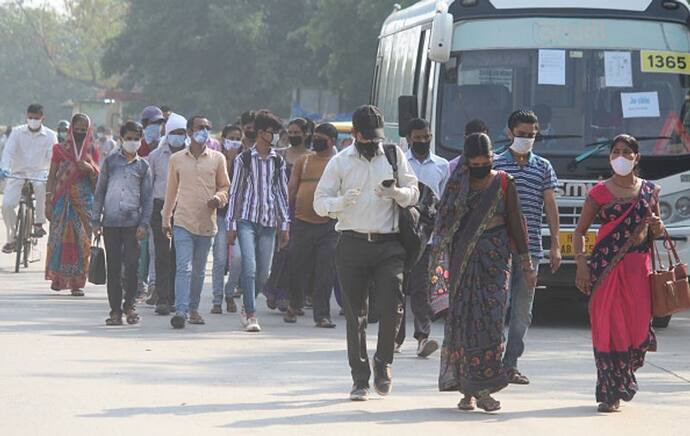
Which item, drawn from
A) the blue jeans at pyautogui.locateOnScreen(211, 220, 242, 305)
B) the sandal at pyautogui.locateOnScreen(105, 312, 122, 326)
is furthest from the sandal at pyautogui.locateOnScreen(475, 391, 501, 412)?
the blue jeans at pyautogui.locateOnScreen(211, 220, 242, 305)

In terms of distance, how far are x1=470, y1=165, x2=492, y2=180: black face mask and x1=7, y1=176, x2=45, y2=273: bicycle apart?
11.1m

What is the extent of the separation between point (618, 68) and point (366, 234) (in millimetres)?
5857

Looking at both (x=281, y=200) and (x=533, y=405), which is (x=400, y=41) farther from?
(x=533, y=405)

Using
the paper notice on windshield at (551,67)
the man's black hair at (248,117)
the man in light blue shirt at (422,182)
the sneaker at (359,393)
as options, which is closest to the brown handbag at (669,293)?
the sneaker at (359,393)

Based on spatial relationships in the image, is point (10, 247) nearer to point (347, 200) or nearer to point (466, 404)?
point (347, 200)

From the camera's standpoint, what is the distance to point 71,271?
56.4ft

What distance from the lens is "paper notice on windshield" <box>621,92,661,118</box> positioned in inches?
601

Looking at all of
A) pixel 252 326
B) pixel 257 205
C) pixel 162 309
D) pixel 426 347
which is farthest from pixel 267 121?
pixel 426 347

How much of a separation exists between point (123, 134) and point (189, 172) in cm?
86

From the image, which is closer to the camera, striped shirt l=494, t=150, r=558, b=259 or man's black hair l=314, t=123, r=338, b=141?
striped shirt l=494, t=150, r=558, b=259

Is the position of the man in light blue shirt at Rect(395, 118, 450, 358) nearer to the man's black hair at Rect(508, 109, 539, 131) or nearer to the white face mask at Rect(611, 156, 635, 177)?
the man's black hair at Rect(508, 109, 539, 131)

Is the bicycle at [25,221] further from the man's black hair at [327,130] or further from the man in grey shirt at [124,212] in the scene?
the man's black hair at [327,130]

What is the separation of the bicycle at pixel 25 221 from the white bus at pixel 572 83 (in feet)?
20.2

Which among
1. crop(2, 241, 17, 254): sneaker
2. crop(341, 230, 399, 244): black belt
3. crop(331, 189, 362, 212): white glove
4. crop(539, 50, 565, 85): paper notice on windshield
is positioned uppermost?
crop(539, 50, 565, 85): paper notice on windshield
